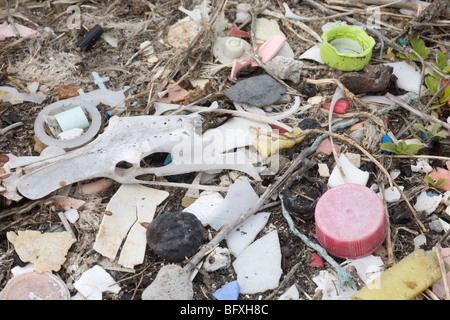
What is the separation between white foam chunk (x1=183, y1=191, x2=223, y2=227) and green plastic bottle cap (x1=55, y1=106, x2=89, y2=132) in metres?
0.76

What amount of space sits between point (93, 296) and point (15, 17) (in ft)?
6.95

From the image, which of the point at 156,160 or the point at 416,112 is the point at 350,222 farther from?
the point at 156,160

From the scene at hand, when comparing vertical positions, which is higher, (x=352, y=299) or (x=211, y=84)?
(x=211, y=84)

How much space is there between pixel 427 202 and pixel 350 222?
0.47 m

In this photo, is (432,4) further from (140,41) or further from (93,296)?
(93,296)

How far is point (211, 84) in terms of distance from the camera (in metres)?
2.94

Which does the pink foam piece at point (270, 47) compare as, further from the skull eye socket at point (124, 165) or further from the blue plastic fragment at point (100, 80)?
the skull eye socket at point (124, 165)

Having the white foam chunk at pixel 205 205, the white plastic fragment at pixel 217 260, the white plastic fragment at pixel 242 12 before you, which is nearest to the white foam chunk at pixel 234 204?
the white foam chunk at pixel 205 205

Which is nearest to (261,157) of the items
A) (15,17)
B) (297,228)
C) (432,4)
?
(297,228)

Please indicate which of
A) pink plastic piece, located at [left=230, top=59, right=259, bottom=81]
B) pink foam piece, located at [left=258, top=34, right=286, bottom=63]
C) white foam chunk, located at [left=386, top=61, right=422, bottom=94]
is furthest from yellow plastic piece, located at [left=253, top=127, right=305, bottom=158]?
white foam chunk, located at [left=386, top=61, right=422, bottom=94]

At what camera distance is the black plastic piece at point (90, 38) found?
10.3 ft

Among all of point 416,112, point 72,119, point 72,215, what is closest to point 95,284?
point 72,215

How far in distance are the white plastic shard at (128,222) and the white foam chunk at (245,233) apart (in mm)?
386

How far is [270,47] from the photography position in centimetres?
306
